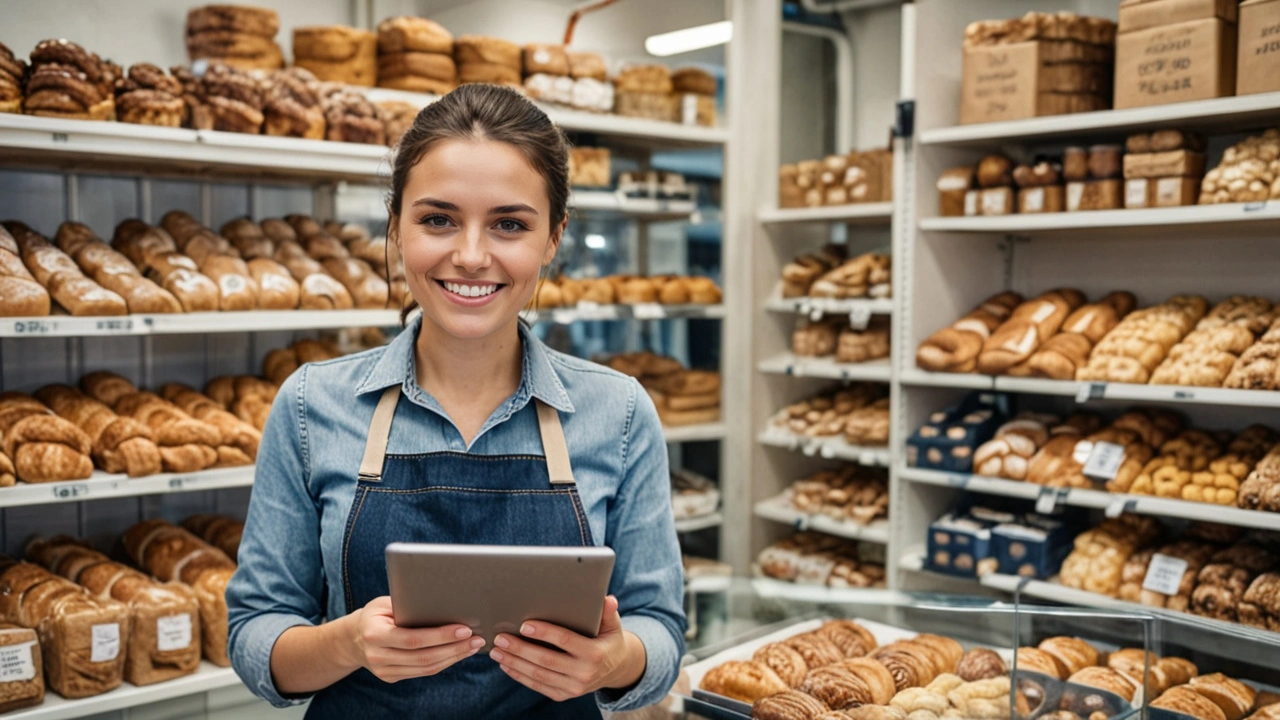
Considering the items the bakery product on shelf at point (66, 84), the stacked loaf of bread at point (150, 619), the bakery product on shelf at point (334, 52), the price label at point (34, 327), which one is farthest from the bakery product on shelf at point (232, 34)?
the stacked loaf of bread at point (150, 619)

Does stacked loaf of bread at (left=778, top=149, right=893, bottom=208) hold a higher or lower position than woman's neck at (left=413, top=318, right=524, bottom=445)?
higher

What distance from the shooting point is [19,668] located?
2615 millimetres

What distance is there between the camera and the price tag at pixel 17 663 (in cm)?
260

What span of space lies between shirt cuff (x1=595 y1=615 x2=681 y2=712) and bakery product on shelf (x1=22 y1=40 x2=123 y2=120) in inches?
89.6

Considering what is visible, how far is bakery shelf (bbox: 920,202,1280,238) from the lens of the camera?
299 centimetres

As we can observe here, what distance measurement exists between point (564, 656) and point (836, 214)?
323 centimetres

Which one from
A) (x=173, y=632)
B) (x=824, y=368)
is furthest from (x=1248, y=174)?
(x=173, y=632)

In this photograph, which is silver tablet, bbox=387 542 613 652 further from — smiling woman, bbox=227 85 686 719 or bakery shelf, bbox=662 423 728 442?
bakery shelf, bbox=662 423 728 442

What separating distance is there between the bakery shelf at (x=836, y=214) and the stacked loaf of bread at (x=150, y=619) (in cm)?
273

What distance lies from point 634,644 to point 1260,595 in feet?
7.45

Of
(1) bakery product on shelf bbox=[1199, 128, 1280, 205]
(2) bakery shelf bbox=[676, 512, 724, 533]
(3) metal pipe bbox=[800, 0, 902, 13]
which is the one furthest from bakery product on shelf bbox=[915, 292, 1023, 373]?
(3) metal pipe bbox=[800, 0, 902, 13]

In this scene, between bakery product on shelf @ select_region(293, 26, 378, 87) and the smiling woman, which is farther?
bakery product on shelf @ select_region(293, 26, 378, 87)

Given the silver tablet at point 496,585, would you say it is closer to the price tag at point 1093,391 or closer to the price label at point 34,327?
the price label at point 34,327

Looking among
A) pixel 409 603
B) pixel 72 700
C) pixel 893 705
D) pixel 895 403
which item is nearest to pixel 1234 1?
pixel 895 403
